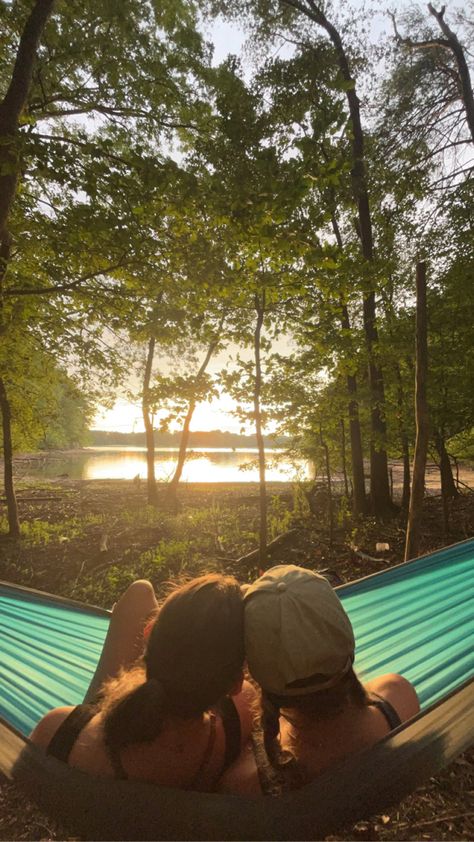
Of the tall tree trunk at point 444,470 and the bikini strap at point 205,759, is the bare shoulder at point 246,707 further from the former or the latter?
the tall tree trunk at point 444,470

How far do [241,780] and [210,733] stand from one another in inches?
5.8

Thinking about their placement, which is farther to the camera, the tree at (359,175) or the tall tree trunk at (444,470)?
the tree at (359,175)

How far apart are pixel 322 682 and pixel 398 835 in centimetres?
121

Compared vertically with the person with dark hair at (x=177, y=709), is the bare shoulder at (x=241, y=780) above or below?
below

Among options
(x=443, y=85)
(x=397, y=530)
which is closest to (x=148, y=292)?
(x=397, y=530)

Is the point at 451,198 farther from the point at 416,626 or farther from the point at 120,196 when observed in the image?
the point at 416,626

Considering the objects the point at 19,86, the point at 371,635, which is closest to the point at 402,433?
the point at 371,635

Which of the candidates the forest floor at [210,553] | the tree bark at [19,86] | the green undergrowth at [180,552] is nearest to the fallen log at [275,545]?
the forest floor at [210,553]

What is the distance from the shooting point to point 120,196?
337 centimetres

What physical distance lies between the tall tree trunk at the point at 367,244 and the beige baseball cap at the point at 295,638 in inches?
219

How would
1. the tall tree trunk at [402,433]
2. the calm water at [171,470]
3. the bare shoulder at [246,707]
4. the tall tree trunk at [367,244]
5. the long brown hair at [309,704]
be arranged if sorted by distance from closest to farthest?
1. the long brown hair at [309,704]
2. the bare shoulder at [246,707]
3. the tall tree trunk at [402,433]
4. the tall tree trunk at [367,244]
5. the calm water at [171,470]

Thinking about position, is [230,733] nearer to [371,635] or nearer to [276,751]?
[276,751]

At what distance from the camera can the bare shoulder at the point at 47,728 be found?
110cm

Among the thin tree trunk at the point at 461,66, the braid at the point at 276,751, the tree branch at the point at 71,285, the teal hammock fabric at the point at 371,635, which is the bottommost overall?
the teal hammock fabric at the point at 371,635
